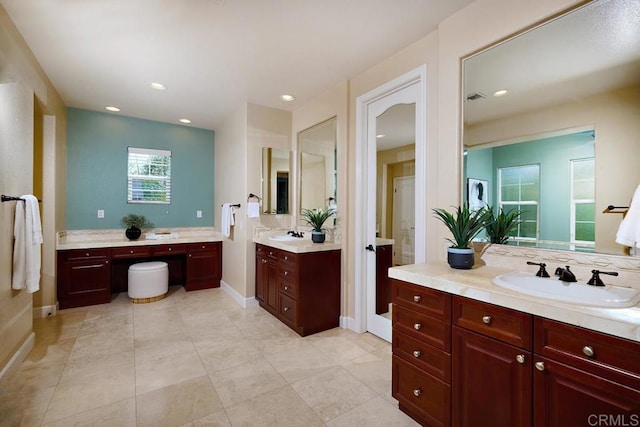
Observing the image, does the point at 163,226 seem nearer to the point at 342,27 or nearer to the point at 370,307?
the point at 370,307

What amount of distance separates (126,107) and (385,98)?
Answer: 356cm

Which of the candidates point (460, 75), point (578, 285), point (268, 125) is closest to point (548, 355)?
point (578, 285)

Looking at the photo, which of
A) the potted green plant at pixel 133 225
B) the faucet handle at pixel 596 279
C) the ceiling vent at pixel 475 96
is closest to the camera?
the faucet handle at pixel 596 279

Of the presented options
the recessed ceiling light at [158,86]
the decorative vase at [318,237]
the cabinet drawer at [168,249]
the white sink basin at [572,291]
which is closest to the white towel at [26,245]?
the recessed ceiling light at [158,86]

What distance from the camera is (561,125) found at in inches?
64.3

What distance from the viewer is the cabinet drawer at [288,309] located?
2.95 meters

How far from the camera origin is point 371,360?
246 cm

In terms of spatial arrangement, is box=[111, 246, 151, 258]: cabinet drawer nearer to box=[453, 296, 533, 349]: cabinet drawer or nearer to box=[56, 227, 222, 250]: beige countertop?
box=[56, 227, 222, 250]: beige countertop

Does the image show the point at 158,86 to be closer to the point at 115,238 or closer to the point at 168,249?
the point at 168,249

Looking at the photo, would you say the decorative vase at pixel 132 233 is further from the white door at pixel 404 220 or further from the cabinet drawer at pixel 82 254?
the white door at pixel 404 220

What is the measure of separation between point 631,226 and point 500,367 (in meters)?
0.93

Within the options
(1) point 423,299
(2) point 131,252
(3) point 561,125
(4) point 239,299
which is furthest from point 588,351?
(2) point 131,252

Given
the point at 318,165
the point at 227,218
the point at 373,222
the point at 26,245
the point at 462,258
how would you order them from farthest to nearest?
1. the point at 227,218
2. the point at 318,165
3. the point at 373,222
4. the point at 26,245
5. the point at 462,258

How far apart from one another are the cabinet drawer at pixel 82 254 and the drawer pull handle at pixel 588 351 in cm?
475
